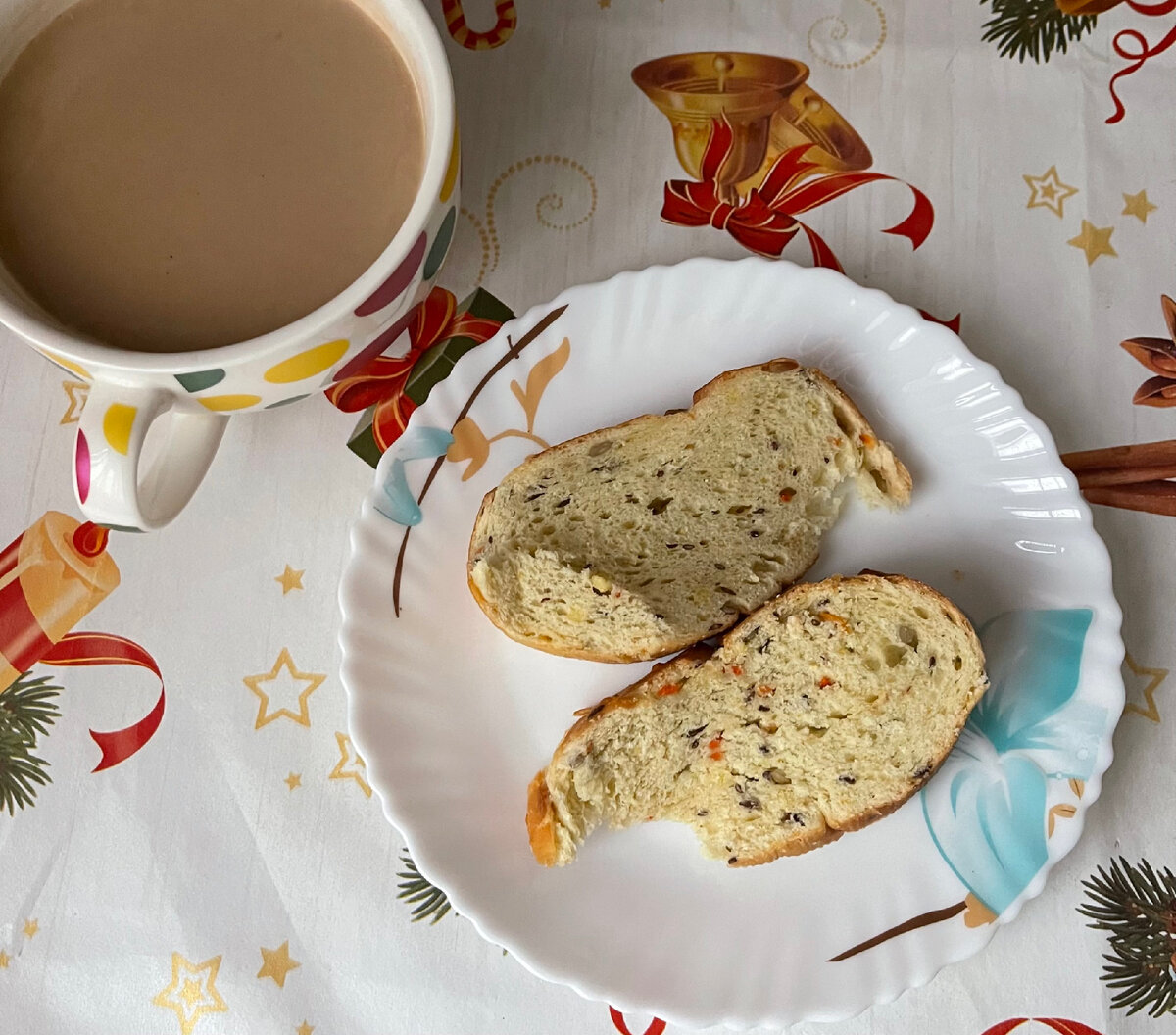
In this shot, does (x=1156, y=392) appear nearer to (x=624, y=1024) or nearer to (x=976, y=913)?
→ (x=976, y=913)

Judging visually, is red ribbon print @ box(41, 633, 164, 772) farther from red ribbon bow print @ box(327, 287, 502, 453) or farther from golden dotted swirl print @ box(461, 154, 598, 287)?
golden dotted swirl print @ box(461, 154, 598, 287)

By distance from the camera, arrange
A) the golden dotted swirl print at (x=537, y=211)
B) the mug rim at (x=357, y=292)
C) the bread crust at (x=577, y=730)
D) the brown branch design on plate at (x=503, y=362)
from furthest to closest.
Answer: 1. the golden dotted swirl print at (x=537, y=211)
2. the brown branch design on plate at (x=503, y=362)
3. the bread crust at (x=577, y=730)
4. the mug rim at (x=357, y=292)

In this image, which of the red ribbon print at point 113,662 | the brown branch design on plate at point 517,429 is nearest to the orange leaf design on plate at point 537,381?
the brown branch design on plate at point 517,429

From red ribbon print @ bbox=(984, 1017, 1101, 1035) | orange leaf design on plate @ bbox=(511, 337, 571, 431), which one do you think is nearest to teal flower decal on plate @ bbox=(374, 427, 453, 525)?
orange leaf design on plate @ bbox=(511, 337, 571, 431)

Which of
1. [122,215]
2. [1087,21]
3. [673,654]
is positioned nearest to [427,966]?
[673,654]

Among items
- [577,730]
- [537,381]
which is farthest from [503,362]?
[577,730]

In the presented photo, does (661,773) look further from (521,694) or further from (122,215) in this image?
(122,215)

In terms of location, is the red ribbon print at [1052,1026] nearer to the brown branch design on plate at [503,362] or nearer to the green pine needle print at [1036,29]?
the brown branch design on plate at [503,362]
